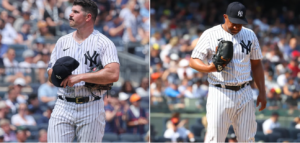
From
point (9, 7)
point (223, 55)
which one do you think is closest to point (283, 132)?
point (223, 55)

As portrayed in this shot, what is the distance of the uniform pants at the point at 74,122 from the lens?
118 inches

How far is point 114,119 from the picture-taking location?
6605 mm

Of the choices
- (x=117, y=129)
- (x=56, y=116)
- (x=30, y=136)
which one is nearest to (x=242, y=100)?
(x=56, y=116)

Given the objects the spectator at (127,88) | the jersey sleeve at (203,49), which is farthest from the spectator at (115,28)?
the jersey sleeve at (203,49)

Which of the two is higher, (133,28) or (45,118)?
(133,28)

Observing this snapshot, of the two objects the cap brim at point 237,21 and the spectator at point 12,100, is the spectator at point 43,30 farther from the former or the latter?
the cap brim at point 237,21

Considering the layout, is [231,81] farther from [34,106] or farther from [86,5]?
[34,106]

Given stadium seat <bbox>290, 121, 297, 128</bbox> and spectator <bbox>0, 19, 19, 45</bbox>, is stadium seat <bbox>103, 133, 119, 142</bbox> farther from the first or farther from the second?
spectator <bbox>0, 19, 19, 45</bbox>

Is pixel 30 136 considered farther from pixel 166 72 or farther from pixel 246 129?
pixel 246 129

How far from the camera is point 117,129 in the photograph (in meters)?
6.51

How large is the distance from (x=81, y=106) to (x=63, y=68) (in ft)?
1.27

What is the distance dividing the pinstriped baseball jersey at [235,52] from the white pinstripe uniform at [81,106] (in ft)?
3.16

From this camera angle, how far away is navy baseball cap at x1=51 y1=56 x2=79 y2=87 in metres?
2.85

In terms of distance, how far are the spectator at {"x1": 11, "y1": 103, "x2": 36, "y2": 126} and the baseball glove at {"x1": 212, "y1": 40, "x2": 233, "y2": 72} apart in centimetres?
470
